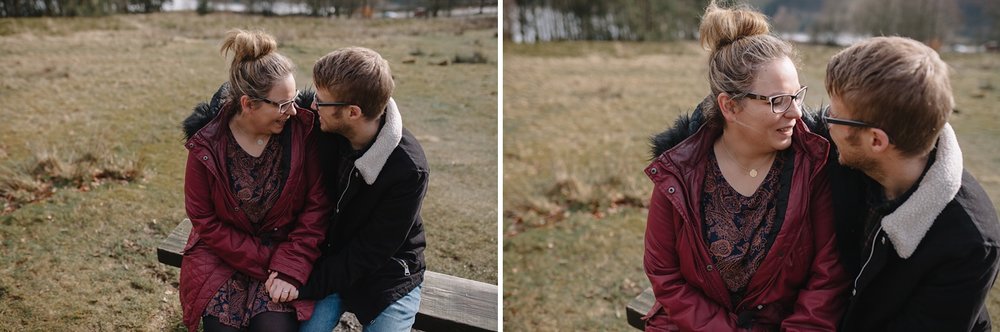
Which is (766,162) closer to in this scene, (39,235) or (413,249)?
(413,249)

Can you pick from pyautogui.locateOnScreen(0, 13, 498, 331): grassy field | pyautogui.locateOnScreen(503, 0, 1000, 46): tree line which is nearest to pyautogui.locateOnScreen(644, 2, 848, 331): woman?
pyautogui.locateOnScreen(0, 13, 498, 331): grassy field

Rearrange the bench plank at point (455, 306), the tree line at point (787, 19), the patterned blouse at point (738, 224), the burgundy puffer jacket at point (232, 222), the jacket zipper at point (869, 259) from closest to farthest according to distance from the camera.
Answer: the jacket zipper at point (869, 259), the patterned blouse at point (738, 224), the burgundy puffer jacket at point (232, 222), the bench plank at point (455, 306), the tree line at point (787, 19)

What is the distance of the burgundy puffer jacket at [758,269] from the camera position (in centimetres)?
225

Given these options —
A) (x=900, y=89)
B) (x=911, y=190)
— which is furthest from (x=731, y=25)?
(x=911, y=190)

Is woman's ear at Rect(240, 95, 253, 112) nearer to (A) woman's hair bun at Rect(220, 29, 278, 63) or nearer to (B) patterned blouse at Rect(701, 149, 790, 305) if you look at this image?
(A) woman's hair bun at Rect(220, 29, 278, 63)

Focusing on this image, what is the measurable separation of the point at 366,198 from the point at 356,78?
42 centimetres

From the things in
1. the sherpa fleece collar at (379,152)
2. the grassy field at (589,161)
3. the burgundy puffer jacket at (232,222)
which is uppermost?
the sherpa fleece collar at (379,152)

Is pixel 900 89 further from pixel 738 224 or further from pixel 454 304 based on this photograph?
pixel 454 304

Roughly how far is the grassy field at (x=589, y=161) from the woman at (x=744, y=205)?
0.15 meters

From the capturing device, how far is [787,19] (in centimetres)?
1266

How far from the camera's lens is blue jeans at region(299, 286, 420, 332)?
108 inches

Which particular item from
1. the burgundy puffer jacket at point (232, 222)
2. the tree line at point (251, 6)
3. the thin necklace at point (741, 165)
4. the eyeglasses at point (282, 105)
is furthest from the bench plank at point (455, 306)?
the tree line at point (251, 6)

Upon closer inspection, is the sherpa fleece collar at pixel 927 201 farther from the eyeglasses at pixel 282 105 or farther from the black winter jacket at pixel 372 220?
the eyeglasses at pixel 282 105

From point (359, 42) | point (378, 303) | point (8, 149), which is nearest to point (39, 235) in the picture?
point (8, 149)
